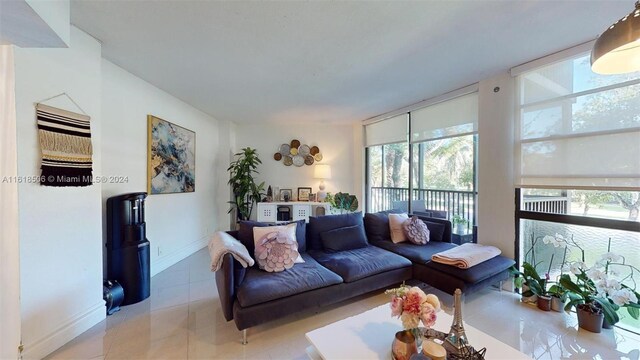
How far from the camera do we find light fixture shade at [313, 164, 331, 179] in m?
4.96

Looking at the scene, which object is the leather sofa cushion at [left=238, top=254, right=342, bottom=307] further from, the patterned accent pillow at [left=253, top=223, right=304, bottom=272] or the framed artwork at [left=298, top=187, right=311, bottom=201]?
the framed artwork at [left=298, top=187, right=311, bottom=201]

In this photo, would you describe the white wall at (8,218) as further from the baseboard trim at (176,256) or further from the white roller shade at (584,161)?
the white roller shade at (584,161)

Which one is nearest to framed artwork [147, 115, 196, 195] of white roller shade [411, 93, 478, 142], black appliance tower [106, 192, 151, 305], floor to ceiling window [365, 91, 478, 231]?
black appliance tower [106, 192, 151, 305]

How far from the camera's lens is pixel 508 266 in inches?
98.9

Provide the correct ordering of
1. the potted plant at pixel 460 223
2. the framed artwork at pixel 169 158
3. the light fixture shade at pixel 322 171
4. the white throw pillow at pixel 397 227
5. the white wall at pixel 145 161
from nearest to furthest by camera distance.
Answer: the white wall at pixel 145 161 → the framed artwork at pixel 169 158 → the white throw pillow at pixel 397 227 → the potted plant at pixel 460 223 → the light fixture shade at pixel 322 171

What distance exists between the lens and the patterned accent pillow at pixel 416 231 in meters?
3.04

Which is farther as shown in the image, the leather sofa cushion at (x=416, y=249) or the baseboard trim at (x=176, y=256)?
the baseboard trim at (x=176, y=256)

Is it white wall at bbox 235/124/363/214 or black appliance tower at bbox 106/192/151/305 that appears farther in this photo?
white wall at bbox 235/124/363/214

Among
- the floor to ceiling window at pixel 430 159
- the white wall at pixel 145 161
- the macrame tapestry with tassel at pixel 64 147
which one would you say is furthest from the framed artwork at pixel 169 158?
the floor to ceiling window at pixel 430 159

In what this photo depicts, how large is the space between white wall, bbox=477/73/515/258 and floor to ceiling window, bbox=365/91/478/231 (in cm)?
27

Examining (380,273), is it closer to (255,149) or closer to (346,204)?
(346,204)

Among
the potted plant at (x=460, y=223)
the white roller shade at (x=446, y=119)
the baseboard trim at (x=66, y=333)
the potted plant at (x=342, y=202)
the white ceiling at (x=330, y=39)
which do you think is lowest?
the baseboard trim at (x=66, y=333)

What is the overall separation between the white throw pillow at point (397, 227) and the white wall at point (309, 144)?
1.86 m

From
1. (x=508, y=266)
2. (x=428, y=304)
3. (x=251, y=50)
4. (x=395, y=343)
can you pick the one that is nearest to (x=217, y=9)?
(x=251, y=50)
